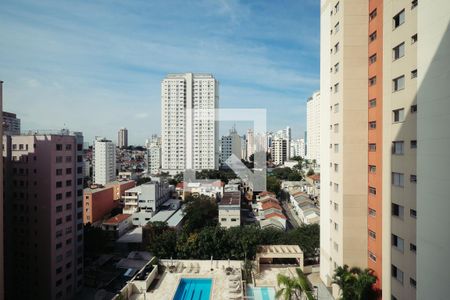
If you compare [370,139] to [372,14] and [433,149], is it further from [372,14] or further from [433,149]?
[372,14]

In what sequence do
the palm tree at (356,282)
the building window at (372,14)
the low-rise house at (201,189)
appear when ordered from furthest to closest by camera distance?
the low-rise house at (201,189) < the building window at (372,14) < the palm tree at (356,282)

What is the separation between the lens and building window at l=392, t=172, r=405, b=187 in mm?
7730

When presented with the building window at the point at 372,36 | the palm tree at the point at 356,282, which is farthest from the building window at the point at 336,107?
the palm tree at the point at 356,282

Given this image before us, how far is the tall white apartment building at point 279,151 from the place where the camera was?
72.0m

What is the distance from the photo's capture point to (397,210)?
8125 millimetres

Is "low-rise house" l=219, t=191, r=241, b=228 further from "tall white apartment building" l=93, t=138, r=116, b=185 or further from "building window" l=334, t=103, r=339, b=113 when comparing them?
"tall white apartment building" l=93, t=138, r=116, b=185

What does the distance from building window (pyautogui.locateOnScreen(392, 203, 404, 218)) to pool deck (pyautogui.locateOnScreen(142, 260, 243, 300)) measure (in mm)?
7429

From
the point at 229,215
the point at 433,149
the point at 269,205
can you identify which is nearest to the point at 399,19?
the point at 433,149

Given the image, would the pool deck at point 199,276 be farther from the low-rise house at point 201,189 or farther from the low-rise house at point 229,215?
the low-rise house at point 201,189

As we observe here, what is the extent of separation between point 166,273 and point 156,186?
43.2 ft

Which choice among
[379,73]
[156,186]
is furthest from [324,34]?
Answer: [156,186]

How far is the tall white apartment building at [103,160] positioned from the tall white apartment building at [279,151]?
1587 inches

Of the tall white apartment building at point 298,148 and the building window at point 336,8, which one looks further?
the tall white apartment building at point 298,148

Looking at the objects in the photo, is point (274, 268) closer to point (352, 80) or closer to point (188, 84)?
point (352, 80)
